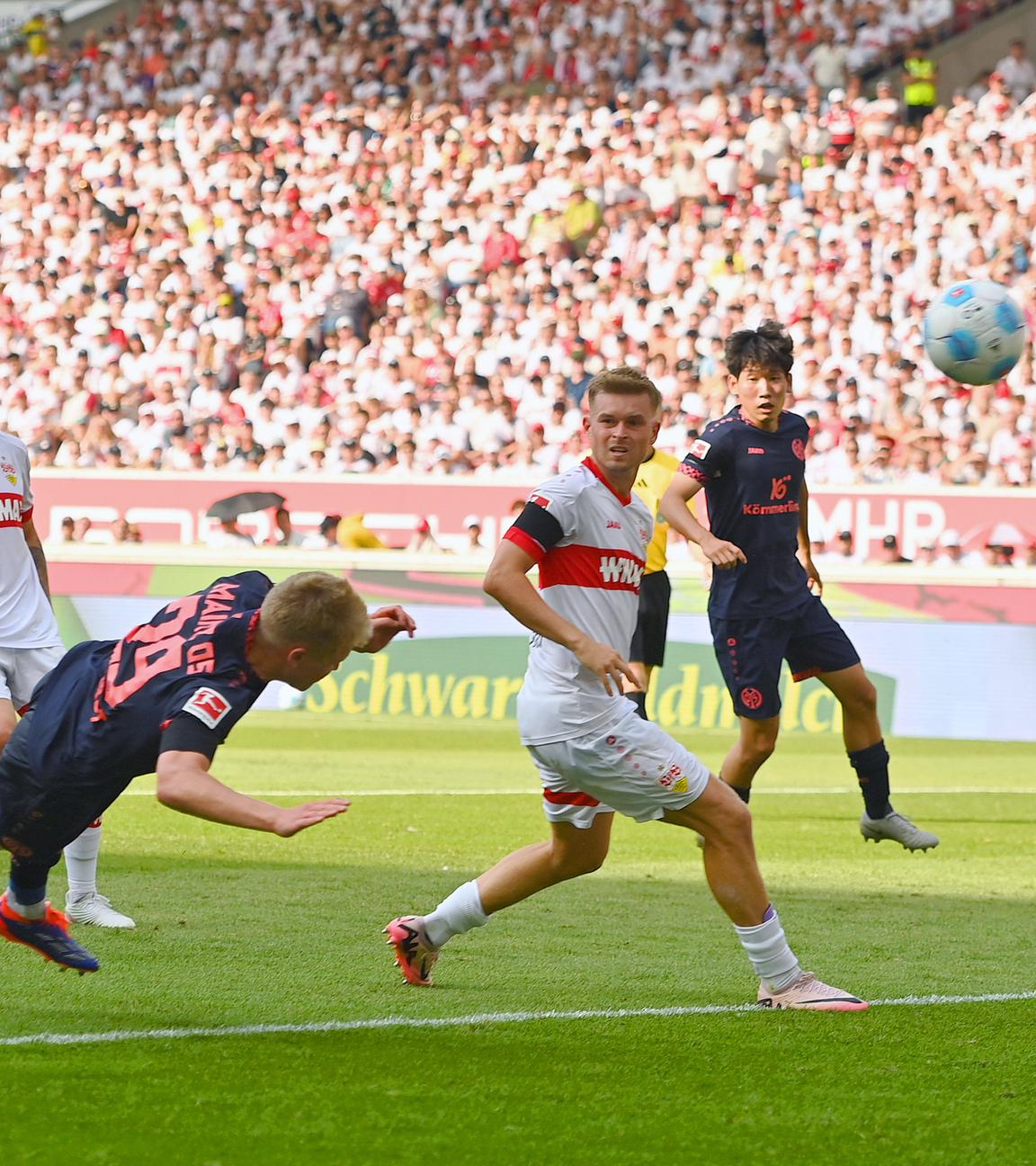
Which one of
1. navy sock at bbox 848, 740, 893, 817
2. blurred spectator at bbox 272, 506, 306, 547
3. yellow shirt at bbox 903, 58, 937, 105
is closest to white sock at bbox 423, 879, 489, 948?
navy sock at bbox 848, 740, 893, 817

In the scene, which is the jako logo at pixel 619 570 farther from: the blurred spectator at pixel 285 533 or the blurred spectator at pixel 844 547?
the blurred spectator at pixel 285 533

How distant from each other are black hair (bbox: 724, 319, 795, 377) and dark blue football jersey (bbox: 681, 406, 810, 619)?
395 mm

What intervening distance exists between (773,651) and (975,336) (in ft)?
11.8

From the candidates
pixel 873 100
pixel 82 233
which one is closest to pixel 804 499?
pixel 873 100

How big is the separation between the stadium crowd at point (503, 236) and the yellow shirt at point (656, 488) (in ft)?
24.9

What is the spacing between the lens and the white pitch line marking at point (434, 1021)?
5.07m

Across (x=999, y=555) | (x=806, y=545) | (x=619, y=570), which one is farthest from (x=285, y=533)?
(x=619, y=570)

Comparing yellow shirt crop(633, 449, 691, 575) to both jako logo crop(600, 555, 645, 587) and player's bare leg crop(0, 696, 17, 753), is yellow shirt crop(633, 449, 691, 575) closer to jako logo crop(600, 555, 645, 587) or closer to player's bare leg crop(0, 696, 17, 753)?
player's bare leg crop(0, 696, 17, 753)

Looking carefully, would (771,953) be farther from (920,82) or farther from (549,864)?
(920,82)

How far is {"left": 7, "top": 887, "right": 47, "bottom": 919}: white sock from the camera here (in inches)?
215

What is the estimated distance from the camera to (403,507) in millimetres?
19953

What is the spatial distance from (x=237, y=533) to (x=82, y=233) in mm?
9067

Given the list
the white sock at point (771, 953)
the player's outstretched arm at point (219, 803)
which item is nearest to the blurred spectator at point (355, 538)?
the white sock at point (771, 953)

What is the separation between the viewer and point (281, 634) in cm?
465
